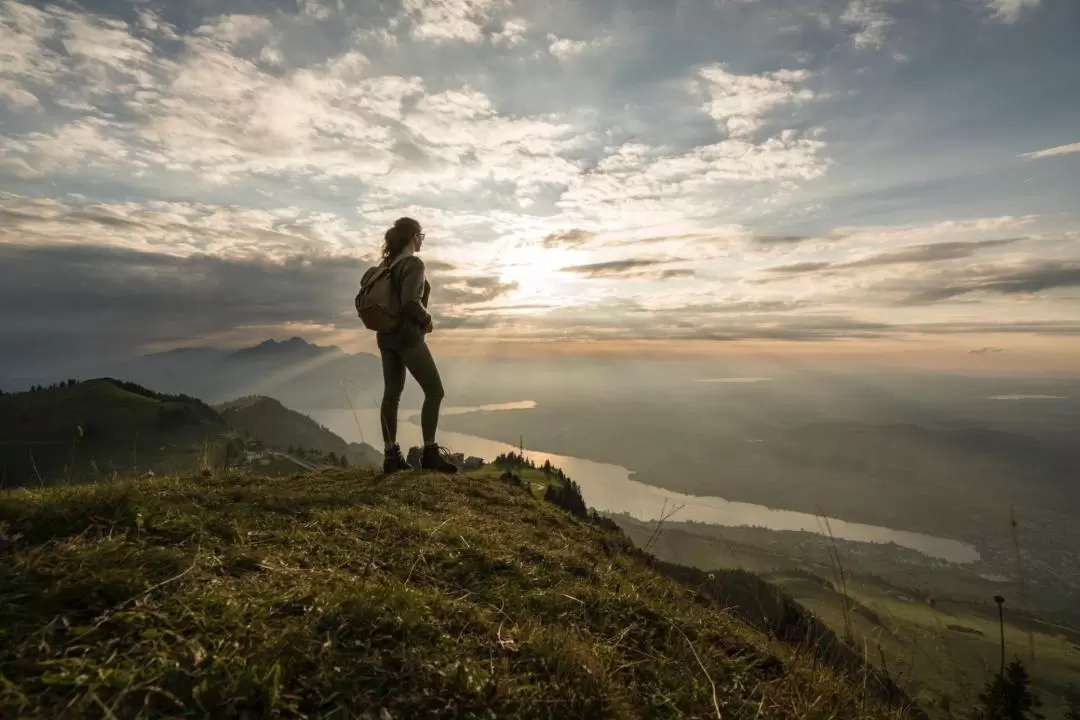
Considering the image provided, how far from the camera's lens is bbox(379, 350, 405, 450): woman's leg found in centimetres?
885

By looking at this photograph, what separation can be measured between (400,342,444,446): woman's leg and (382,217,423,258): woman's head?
1.83m

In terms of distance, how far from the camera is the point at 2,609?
2.17 m

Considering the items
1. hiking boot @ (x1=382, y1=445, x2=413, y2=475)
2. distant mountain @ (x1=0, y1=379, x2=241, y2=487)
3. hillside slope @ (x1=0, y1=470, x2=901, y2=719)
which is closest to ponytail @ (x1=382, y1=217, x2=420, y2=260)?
hiking boot @ (x1=382, y1=445, x2=413, y2=475)

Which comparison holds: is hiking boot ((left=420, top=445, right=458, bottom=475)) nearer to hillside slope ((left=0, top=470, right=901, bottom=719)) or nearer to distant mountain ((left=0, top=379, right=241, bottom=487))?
hillside slope ((left=0, top=470, right=901, bottom=719))

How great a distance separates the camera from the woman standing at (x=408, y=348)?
8.48 meters

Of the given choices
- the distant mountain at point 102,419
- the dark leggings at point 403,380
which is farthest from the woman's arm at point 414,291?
the distant mountain at point 102,419

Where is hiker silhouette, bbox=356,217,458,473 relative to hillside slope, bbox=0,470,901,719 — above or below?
above

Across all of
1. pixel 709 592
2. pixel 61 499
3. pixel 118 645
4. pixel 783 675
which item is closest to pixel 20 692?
pixel 118 645

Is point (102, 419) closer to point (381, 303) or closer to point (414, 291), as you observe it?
point (381, 303)

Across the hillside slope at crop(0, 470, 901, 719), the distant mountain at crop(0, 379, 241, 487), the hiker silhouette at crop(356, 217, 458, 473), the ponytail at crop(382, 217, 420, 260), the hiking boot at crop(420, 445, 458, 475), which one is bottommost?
the distant mountain at crop(0, 379, 241, 487)

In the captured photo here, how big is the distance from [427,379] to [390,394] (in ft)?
2.51

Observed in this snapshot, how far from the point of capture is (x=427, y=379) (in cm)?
886

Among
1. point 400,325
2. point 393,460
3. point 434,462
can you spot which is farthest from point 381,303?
point 434,462

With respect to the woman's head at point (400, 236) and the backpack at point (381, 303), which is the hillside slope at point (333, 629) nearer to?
the backpack at point (381, 303)
